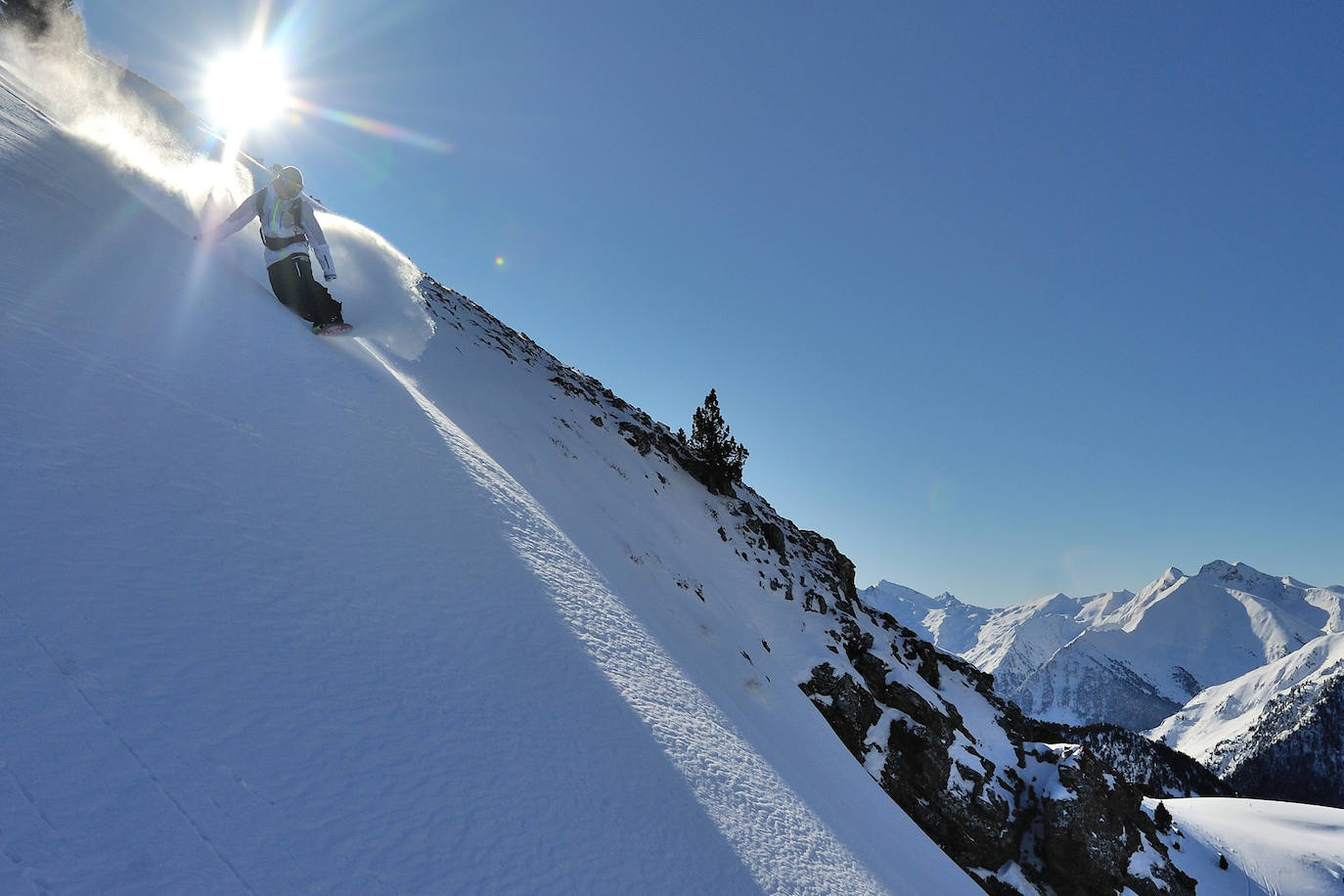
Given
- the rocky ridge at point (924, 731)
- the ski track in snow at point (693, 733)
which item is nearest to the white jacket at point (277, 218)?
the ski track in snow at point (693, 733)

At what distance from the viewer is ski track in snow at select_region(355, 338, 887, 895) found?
4.96 meters

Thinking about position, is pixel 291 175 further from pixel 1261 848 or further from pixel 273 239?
pixel 1261 848

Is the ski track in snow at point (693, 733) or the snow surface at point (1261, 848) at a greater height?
the snow surface at point (1261, 848)

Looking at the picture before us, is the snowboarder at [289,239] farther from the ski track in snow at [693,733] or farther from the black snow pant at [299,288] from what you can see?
the ski track in snow at [693,733]

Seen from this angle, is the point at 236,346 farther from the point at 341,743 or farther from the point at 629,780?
the point at 629,780

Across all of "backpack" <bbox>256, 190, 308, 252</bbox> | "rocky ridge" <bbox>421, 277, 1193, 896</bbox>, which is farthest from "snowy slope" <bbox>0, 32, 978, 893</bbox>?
"rocky ridge" <bbox>421, 277, 1193, 896</bbox>

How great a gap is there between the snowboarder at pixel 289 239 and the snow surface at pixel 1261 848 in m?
58.9

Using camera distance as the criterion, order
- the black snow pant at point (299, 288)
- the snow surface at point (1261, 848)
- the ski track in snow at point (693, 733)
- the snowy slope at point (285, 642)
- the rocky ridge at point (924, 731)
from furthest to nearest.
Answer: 1. the snow surface at point (1261, 848)
2. the rocky ridge at point (924, 731)
3. the black snow pant at point (299, 288)
4. the ski track in snow at point (693, 733)
5. the snowy slope at point (285, 642)

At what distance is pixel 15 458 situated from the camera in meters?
3.51

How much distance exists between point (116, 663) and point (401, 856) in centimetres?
167

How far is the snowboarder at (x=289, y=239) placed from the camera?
9.73 meters

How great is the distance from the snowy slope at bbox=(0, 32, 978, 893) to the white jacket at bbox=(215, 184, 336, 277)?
0.91 m

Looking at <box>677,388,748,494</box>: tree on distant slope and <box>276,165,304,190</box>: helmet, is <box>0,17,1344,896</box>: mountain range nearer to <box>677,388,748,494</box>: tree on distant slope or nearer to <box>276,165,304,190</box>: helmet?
<box>276,165,304,190</box>: helmet

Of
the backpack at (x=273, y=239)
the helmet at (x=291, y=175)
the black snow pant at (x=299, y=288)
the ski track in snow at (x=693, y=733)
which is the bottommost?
the ski track in snow at (x=693, y=733)
